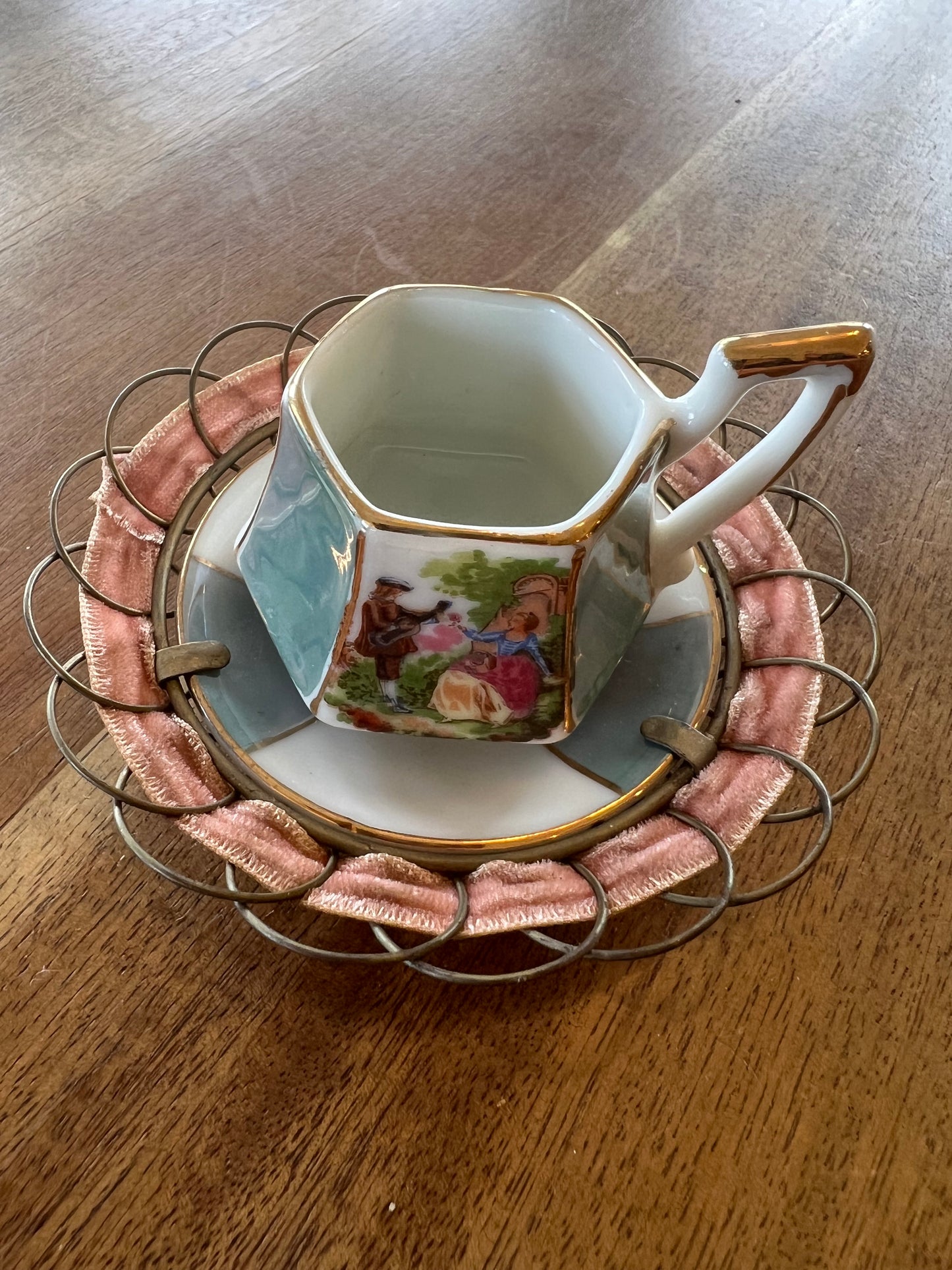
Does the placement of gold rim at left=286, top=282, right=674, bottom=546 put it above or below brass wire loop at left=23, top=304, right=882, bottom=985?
above

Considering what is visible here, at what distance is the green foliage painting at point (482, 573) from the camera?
246 mm

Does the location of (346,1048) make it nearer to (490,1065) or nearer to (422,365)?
(490,1065)

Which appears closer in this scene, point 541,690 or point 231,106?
point 541,690

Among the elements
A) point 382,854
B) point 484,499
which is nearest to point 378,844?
point 382,854

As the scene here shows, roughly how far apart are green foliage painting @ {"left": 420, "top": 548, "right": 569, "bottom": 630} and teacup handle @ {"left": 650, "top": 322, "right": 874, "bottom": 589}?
52 millimetres

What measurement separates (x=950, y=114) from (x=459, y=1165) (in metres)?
0.64

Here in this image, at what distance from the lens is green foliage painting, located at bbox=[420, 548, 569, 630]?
0.25m

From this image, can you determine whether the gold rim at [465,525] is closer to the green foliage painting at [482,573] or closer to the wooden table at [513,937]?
the green foliage painting at [482,573]

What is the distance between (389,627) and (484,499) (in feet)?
0.31

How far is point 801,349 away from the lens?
0.78ft

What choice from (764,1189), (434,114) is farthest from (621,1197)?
(434,114)

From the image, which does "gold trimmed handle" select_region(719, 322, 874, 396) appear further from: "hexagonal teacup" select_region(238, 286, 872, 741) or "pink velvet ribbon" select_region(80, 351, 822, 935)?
"pink velvet ribbon" select_region(80, 351, 822, 935)

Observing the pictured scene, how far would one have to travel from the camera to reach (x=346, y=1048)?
272 millimetres

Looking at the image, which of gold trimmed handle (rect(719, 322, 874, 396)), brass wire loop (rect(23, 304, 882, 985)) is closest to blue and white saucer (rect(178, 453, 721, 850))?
brass wire loop (rect(23, 304, 882, 985))
